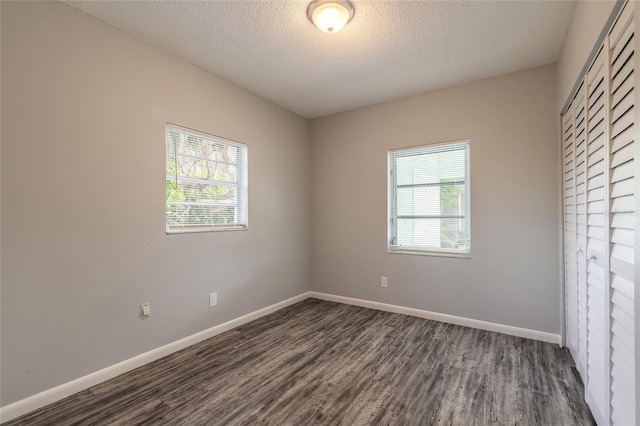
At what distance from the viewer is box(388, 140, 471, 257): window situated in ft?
10.8

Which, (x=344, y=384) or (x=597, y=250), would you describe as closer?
(x=597, y=250)

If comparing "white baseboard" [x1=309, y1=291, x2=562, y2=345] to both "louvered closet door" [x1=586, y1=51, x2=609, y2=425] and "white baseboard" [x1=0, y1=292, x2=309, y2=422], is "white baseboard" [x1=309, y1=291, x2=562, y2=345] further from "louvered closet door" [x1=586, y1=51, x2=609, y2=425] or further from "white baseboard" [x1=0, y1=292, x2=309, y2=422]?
"white baseboard" [x1=0, y1=292, x2=309, y2=422]

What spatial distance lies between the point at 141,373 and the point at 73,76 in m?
2.23

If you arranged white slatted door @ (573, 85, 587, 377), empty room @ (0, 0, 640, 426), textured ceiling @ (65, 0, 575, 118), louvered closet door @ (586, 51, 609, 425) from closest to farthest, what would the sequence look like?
1. louvered closet door @ (586, 51, 609, 425)
2. empty room @ (0, 0, 640, 426)
3. white slatted door @ (573, 85, 587, 377)
4. textured ceiling @ (65, 0, 575, 118)

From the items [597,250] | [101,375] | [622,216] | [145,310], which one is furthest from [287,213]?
[622,216]

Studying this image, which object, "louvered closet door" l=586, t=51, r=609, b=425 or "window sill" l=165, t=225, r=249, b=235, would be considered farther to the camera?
"window sill" l=165, t=225, r=249, b=235

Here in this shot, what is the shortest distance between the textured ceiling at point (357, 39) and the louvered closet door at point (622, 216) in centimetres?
108

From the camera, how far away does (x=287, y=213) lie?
13.1 feet

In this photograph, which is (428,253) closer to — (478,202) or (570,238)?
(478,202)

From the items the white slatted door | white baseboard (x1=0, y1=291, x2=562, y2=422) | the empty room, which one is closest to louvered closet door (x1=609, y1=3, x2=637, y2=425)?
the empty room

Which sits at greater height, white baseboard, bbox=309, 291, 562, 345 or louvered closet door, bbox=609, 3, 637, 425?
louvered closet door, bbox=609, 3, 637, 425

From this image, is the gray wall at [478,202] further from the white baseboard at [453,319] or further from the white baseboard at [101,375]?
the white baseboard at [101,375]

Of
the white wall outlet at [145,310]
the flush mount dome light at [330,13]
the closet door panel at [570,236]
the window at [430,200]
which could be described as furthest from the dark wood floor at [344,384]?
the flush mount dome light at [330,13]

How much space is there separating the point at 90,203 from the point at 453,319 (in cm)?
357
